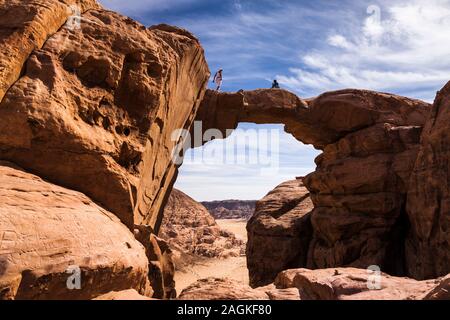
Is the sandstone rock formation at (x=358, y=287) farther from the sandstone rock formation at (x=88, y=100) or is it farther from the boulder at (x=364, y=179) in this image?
the boulder at (x=364, y=179)

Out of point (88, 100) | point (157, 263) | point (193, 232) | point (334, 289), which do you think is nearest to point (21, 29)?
point (88, 100)

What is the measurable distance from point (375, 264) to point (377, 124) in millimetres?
7162

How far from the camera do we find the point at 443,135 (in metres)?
13.9

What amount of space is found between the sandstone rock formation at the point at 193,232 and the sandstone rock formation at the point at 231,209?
47141 millimetres

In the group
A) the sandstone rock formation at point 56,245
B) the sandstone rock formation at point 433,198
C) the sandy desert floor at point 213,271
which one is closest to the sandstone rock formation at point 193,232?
the sandy desert floor at point 213,271

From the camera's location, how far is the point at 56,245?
223 inches

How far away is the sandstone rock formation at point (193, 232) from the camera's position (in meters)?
39.8

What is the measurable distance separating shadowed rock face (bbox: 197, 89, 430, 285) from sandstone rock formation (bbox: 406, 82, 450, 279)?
166 centimetres

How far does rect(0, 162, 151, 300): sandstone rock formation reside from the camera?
5.16 metres

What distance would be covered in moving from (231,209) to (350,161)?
92.7 metres

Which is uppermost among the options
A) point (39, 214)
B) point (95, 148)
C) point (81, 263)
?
point (95, 148)

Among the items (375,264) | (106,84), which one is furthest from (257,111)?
(106,84)

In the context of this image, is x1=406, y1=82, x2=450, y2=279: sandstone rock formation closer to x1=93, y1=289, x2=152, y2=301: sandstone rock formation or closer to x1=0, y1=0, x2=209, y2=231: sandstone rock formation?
x1=0, y1=0, x2=209, y2=231: sandstone rock formation
